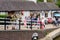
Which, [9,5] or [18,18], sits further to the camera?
[9,5]

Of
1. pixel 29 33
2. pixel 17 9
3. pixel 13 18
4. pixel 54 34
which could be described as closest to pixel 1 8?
pixel 17 9

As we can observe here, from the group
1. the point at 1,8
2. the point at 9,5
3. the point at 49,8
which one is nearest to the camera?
the point at 1,8

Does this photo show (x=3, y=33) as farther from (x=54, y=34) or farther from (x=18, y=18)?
(x=54, y=34)

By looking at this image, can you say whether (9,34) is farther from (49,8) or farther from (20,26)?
(49,8)

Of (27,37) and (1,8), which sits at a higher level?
(1,8)

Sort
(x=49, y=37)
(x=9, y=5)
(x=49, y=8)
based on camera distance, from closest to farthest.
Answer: (x=49, y=37) < (x=9, y=5) < (x=49, y=8)

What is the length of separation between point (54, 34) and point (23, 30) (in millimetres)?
4412

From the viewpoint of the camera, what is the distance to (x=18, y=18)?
2391cm

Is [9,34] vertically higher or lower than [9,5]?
lower

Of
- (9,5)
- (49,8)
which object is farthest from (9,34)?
(49,8)

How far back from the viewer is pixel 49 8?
33.4 m

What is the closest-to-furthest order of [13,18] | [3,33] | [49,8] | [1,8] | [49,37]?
1. [49,37]
2. [3,33]
3. [13,18]
4. [1,8]
5. [49,8]

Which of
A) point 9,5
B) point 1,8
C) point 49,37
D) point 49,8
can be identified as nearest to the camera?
point 49,37

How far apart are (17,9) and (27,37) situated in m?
8.36
